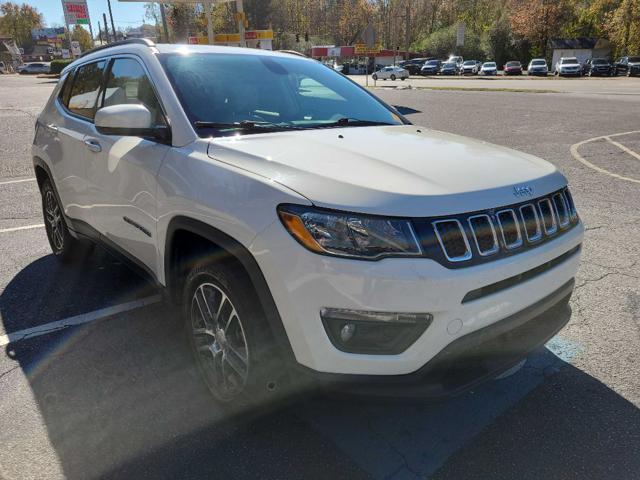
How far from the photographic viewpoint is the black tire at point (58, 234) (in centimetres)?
449

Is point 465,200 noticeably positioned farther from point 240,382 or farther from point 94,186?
point 94,186

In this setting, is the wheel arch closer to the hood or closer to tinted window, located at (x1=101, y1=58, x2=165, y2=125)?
the hood

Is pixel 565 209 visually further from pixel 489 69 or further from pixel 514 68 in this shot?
pixel 514 68

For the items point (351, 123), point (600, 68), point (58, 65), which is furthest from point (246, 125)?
point (58, 65)

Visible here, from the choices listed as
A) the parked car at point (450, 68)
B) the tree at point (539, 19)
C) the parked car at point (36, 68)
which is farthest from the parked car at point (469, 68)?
the parked car at point (36, 68)

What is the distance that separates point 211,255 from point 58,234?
286cm

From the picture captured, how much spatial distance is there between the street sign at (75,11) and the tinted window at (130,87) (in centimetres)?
5607

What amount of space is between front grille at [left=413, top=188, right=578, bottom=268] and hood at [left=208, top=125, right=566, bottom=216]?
1.7 inches

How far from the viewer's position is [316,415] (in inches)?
103

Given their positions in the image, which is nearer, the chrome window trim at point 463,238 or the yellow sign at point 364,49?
the chrome window trim at point 463,238

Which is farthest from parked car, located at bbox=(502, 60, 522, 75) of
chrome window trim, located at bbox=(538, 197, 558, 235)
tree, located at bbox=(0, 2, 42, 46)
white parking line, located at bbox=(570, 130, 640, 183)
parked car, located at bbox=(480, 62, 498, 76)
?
tree, located at bbox=(0, 2, 42, 46)

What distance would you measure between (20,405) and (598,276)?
4.13 m

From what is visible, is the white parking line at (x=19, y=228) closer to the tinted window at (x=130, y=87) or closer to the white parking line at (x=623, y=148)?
the tinted window at (x=130, y=87)

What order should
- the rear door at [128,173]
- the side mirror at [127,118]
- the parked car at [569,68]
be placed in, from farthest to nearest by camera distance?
1. the parked car at [569,68]
2. the rear door at [128,173]
3. the side mirror at [127,118]
